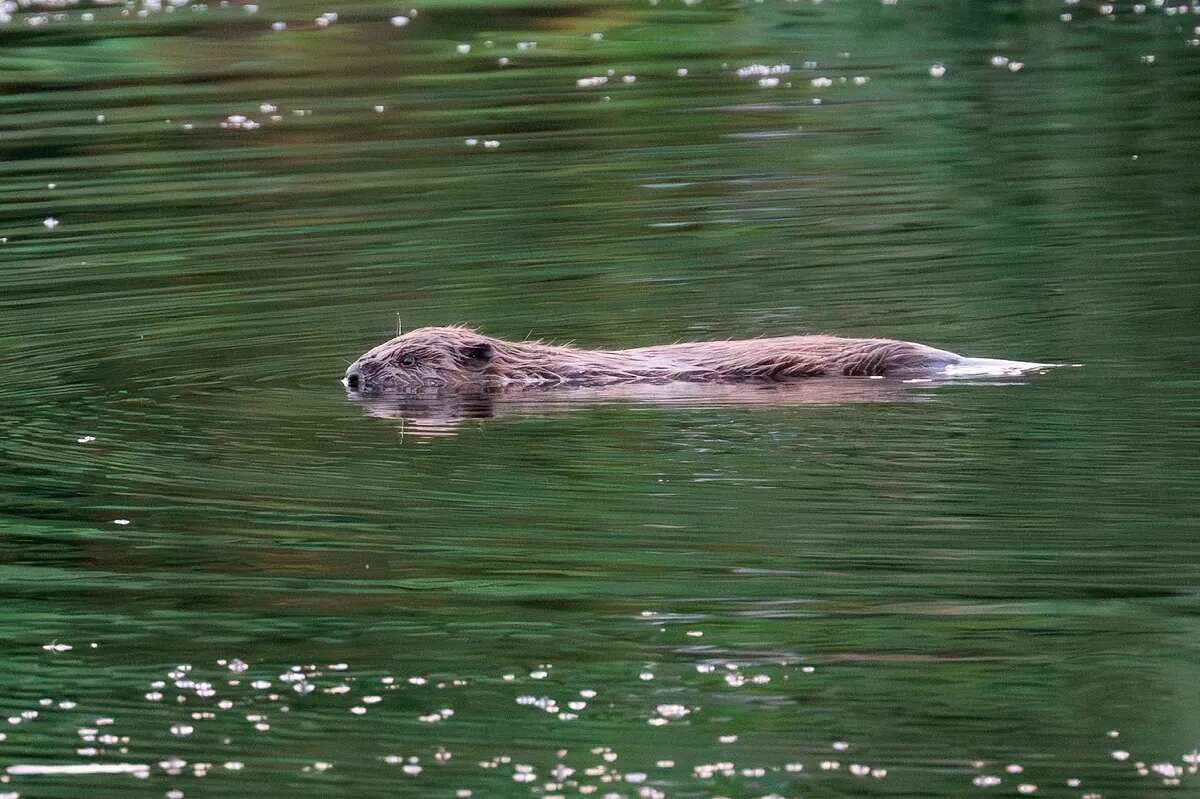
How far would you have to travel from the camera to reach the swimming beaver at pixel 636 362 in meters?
9.41

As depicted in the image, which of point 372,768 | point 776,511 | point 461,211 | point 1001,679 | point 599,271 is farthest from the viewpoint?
point 461,211

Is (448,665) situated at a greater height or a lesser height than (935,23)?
lesser

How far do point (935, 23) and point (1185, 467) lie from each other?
14264 millimetres

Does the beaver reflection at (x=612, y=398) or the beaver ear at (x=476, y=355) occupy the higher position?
the beaver ear at (x=476, y=355)

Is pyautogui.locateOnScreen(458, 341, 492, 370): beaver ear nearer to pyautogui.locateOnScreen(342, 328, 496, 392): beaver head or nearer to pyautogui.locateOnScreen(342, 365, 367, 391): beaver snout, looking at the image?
pyautogui.locateOnScreen(342, 328, 496, 392): beaver head

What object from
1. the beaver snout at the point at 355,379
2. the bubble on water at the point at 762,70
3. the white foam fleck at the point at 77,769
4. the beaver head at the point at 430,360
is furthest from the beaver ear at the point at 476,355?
the bubble on water at the point at 762,70

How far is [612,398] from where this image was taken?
9.26m

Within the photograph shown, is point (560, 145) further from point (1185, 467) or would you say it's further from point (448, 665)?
point (448, 665)

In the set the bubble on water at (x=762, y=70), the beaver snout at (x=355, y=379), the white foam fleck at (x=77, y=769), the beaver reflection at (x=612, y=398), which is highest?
the bubble on water at (x=762, y=70)

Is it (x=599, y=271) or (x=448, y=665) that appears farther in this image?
(x=599, y=271)

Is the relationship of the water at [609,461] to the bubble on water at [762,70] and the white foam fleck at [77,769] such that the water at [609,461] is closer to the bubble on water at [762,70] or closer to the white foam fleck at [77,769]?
the white foam fleck at [77,769]

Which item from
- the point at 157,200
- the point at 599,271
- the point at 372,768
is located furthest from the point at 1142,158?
the point at 372,768

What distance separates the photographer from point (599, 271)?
12.3 metres

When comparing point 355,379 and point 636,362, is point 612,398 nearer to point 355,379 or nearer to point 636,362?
Result: point 636,362
